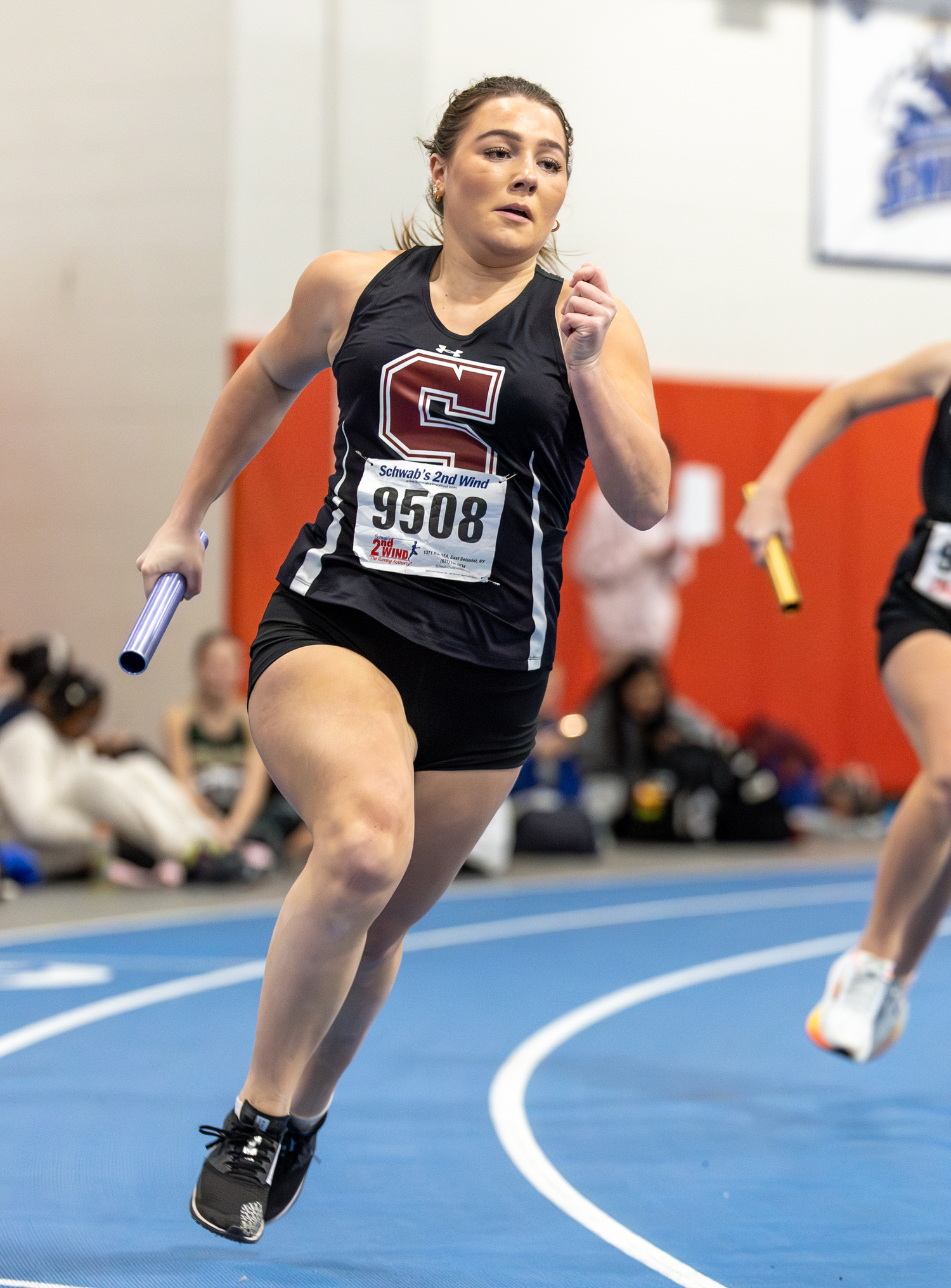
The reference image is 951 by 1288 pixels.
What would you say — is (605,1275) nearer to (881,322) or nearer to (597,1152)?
(597,1152)

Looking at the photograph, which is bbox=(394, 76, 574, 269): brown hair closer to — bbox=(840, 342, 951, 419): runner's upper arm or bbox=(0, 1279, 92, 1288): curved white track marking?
bbox=(840, 342, 951, 419): runner's upper arm

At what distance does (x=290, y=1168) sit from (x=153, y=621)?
1.09 metres

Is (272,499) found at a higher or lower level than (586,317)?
lower

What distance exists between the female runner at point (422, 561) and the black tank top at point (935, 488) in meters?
1.69

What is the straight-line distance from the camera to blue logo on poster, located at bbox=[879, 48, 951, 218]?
14.9 metres

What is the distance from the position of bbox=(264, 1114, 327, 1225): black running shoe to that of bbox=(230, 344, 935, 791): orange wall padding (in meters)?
10.5

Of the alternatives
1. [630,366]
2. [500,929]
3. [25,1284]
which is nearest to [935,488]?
[630,366]

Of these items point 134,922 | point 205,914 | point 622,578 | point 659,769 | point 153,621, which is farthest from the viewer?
point 622,578

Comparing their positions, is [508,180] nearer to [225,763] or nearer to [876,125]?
[225,763]

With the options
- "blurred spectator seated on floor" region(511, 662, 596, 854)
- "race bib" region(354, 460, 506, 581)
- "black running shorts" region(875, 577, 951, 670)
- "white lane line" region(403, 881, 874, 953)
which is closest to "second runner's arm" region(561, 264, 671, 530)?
"race bib" region(354, 460, 506, 581)

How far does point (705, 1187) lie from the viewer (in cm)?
389

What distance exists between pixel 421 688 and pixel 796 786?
33.2 ft

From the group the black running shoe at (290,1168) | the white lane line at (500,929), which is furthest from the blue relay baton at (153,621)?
the white lane line at (500,929)

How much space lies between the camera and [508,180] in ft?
9.76
